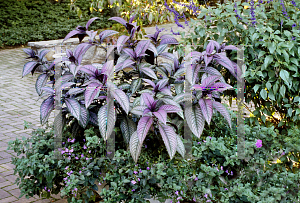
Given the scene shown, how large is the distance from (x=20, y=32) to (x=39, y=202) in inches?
360

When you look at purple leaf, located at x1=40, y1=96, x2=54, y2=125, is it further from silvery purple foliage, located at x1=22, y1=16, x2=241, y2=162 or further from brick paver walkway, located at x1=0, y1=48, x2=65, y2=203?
brick paver walkway, located at x1=0, y1=48, x2=65, y2=203

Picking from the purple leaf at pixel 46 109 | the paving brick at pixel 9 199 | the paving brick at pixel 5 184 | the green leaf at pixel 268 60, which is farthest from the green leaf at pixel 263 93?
the paving brick at pixel 5 184

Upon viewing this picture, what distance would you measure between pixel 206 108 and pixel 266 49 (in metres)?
1.26

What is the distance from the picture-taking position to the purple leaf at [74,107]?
7.54 ft

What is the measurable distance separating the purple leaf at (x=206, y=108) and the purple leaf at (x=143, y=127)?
354mm

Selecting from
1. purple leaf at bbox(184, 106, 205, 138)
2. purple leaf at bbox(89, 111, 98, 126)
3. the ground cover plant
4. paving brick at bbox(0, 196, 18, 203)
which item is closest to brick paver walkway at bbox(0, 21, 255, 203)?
paving brick at bbox(0, 196, 18, 203)

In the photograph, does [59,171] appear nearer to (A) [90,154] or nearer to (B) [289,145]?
(A) [90,154]

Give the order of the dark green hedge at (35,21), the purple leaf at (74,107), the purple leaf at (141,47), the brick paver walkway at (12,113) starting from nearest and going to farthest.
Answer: the purple leaf at (74,107) → the purple leaf at (141,47) → the brick paver walkway at (12,113) → the dark green hedge at (35,21)

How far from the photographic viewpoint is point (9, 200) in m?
2.99

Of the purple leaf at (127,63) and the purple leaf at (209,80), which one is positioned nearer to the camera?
the purple leaf at (209,80)

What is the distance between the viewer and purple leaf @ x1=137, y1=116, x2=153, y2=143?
202 centimetres

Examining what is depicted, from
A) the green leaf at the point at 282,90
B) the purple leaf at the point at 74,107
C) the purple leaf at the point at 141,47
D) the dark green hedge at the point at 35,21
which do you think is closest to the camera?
the purple leaf at the point at 74,107

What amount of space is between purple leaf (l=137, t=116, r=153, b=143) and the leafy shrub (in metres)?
1.27

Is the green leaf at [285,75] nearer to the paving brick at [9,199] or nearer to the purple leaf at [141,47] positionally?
the purple leaf at [141,47]
